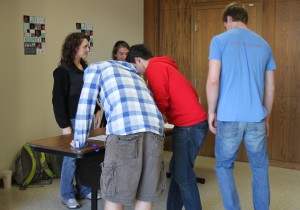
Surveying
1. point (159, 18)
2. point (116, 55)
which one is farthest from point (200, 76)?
point (116, 55)

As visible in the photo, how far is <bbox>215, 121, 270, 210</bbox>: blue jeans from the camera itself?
253cm

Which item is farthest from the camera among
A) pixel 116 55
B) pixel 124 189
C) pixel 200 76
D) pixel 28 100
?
pixel 200 76

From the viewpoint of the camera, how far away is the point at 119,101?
2.08 m

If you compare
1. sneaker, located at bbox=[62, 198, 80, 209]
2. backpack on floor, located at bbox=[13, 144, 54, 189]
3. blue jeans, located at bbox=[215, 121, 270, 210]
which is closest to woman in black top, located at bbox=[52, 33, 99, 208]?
sneaker, located at bbox=[62, 198, 80, 209]

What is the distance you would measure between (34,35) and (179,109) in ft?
7.10

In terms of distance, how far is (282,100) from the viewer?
4629 millimetres

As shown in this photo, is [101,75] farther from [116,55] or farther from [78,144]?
[116,55]

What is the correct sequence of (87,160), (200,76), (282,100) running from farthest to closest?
(200,76) < (282,100) < (87,160)

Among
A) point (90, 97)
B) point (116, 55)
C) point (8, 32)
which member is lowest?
point (90, 97)

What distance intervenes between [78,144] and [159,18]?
3520 millimetres

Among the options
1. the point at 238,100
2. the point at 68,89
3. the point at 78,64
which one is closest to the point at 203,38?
the point at 78,64

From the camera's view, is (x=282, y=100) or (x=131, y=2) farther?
(x=131, y=2)

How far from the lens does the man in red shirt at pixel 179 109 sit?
7.97 ft

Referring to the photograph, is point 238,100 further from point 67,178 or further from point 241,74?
point 67,178
